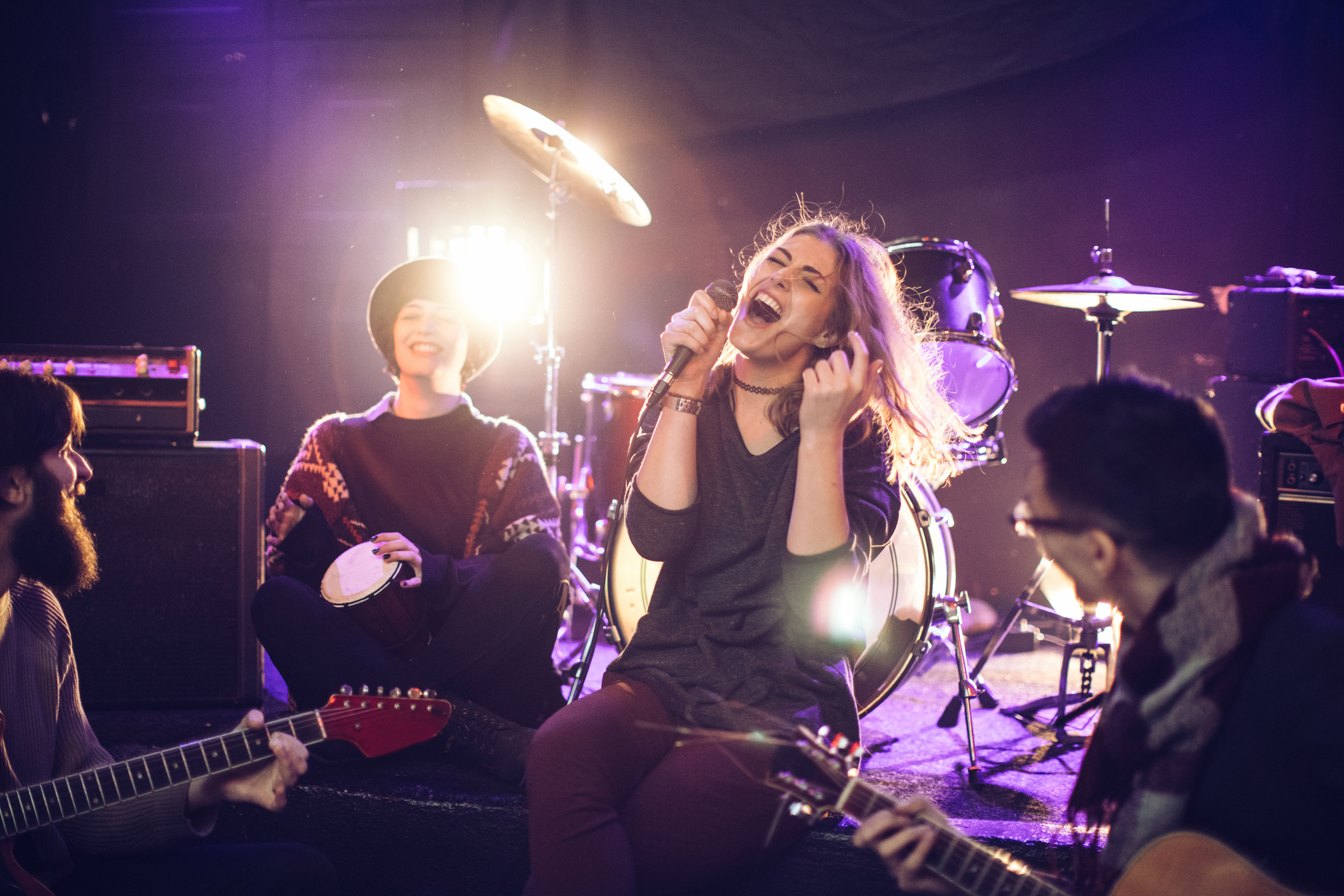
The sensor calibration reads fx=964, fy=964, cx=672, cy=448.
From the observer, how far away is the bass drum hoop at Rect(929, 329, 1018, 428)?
3104 millimetres

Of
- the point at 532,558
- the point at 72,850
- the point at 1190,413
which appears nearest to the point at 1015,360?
the point at 532,558

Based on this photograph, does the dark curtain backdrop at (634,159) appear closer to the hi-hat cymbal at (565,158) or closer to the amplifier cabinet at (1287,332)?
the hi-hat cymbal at (565,158)

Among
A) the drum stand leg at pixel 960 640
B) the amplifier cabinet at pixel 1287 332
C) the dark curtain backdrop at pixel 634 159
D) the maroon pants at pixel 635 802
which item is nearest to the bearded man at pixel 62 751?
the maroon pants at pixel 635 802

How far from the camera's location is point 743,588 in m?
1.93

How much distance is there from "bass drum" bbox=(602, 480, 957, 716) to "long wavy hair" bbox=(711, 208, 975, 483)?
0.55 meters

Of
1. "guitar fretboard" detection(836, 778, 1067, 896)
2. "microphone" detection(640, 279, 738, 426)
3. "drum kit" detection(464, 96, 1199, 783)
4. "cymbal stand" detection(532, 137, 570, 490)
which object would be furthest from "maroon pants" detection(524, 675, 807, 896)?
"cymbal stand" detection(532, 137, 570, 490)

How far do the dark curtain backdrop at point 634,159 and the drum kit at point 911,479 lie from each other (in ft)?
3.28

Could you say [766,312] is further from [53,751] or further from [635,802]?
[53,751]

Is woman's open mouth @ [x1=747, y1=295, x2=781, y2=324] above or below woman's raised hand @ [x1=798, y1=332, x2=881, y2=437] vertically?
above

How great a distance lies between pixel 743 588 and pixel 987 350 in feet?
5.36

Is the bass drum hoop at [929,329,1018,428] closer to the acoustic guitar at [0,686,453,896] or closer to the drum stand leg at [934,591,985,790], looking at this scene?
the drum stand leg at [934,591,985,790]

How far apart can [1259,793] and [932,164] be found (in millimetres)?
3866

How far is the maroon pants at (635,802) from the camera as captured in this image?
161 centimetres

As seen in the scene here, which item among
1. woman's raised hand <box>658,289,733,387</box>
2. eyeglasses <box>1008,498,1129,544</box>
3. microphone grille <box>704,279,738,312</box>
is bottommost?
eyeglasses <box>1008,498,1129,544</box>
